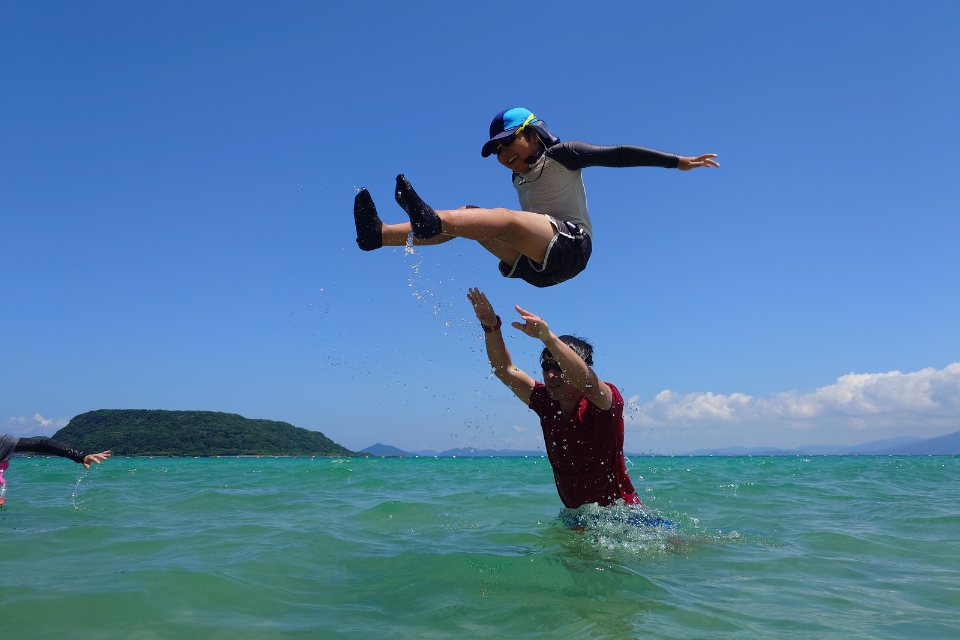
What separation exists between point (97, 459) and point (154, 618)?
5.92 metres

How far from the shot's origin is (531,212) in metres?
3.92

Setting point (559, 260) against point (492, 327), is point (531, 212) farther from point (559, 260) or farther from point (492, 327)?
point (492, 327)

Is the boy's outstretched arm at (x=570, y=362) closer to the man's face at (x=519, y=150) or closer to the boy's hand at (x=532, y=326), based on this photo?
the boy's hand at (x=532, y=326)

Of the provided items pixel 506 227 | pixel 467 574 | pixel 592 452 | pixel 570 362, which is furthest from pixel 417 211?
pixel 592 452

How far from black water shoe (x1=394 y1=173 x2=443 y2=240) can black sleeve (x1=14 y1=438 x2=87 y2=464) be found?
642 cm

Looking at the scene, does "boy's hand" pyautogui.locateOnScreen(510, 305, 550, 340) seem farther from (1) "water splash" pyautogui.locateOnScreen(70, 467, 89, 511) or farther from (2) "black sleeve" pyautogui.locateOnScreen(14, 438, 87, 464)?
(1) "water splash" pyautogui.locateOnScreen(70, 467, 89, 511)

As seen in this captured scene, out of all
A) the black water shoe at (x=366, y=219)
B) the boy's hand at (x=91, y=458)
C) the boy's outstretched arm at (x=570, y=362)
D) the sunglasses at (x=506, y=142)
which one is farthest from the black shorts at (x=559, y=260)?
the boy's hand at (x=91, y=458)

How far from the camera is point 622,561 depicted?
4.71 m

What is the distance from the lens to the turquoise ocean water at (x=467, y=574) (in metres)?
3.31

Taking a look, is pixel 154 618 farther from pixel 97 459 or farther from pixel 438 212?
pixel 97 459

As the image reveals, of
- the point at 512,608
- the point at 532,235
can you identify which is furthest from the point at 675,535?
the point at 532,235

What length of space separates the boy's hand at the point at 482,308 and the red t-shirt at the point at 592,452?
41.8 inches

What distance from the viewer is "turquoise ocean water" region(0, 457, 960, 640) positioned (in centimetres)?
331

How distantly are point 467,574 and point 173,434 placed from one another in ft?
351
